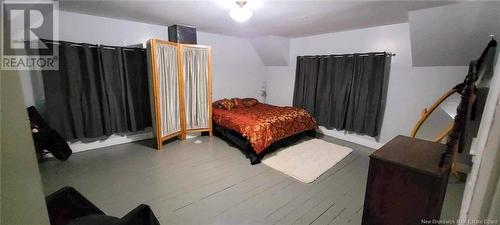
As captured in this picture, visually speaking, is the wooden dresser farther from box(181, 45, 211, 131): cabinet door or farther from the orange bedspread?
box(181, 45, 211, 131): cabinet door

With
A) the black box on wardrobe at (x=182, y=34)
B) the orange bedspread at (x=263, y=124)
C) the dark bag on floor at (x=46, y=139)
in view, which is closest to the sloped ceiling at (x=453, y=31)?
the orange bedspread at (x=263, y=124)

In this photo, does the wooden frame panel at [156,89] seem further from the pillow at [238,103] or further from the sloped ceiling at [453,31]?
the sloped ceiling at [453,31]

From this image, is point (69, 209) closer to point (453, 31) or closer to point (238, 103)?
point (238, 103)

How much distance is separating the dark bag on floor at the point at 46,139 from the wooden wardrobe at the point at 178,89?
1187mm

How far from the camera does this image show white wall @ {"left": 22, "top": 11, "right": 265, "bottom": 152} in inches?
117

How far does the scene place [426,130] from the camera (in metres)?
3.23

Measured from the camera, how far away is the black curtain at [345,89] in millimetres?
3541

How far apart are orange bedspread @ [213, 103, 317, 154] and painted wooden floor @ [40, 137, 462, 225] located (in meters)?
0.41

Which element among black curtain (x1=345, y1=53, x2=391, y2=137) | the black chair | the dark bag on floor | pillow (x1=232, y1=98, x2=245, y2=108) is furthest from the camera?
pillow (x1=232, y1=98, x2=245, y2=108)

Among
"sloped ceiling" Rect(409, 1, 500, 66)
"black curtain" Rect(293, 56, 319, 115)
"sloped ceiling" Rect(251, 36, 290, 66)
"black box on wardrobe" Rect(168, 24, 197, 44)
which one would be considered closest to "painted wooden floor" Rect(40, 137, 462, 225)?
A: "black curtain" Rect(293, 56, 319, 115)

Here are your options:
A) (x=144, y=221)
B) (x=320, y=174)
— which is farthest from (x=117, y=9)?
(x=320, y=174)

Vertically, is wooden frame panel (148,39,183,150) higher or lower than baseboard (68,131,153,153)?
higher

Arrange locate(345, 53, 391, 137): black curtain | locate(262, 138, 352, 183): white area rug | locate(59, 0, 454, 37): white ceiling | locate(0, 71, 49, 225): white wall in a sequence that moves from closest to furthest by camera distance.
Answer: locate(0, 71, 49, 225): white wall → locate(59, 0, 454, 37): white ceiling → locate(262, 138, 352, 183): white area rug → locate(345, 53, 391, 137): black curtain

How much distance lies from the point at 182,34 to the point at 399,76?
380 centimetres
